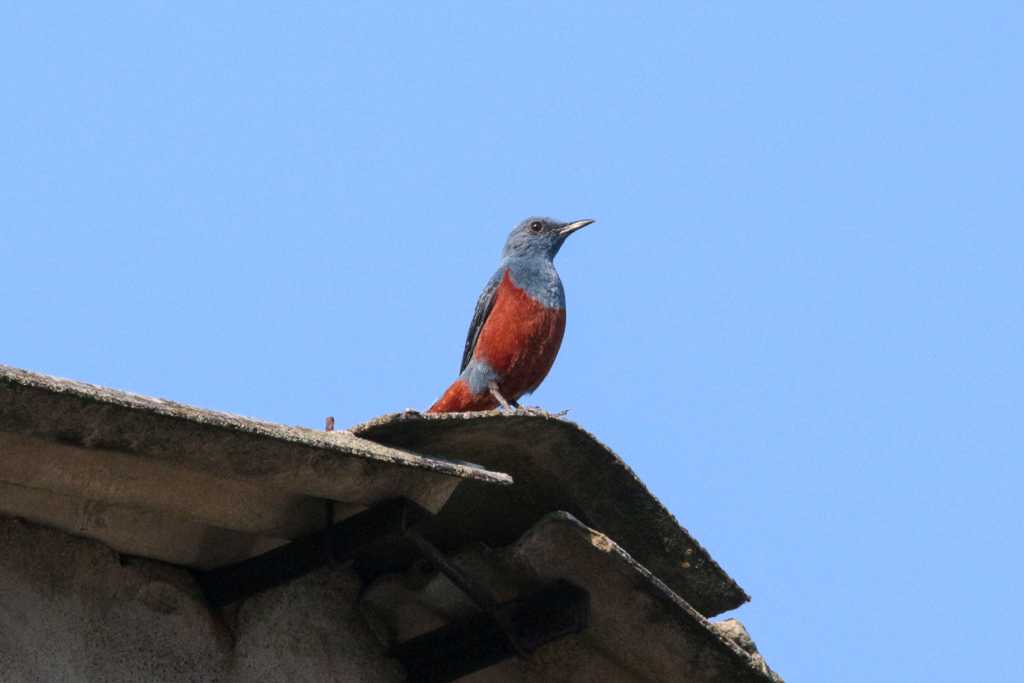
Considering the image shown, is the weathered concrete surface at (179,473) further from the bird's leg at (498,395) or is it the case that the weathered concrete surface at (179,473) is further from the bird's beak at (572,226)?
the bird's beak at (572,226)

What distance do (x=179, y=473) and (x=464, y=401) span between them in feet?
17.7

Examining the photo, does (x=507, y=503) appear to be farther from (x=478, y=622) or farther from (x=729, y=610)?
(x=729, y=610)

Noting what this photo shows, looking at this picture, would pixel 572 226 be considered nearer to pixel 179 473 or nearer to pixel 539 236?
pixel 539 236

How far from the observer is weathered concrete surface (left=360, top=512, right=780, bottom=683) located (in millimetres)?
5398

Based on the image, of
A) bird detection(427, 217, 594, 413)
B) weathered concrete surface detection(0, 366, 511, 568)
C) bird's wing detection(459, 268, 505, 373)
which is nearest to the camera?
weathered concrete surface detection(0, 366, 511, 568)

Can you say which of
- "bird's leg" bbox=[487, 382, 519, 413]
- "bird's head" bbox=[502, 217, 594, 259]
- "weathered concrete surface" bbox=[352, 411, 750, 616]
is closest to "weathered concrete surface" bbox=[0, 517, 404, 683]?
"weathered concrete surface" bbox=[352, 411, 750, 616]

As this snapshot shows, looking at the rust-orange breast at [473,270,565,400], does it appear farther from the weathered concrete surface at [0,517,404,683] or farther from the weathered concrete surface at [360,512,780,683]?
the weathered concrete surface at [0,517,404,683]

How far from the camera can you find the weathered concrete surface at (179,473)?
14.6 ft

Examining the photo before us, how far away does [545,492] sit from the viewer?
227 inches

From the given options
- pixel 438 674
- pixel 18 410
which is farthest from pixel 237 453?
pixel 438 674

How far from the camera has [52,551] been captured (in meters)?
4.85

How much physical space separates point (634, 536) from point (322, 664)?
1.24m

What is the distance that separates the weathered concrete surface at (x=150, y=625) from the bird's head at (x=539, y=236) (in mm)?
6506

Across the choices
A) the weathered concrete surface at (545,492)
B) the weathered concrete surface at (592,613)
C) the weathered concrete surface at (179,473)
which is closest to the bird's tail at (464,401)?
the weathered concrete surface at (545,492)
